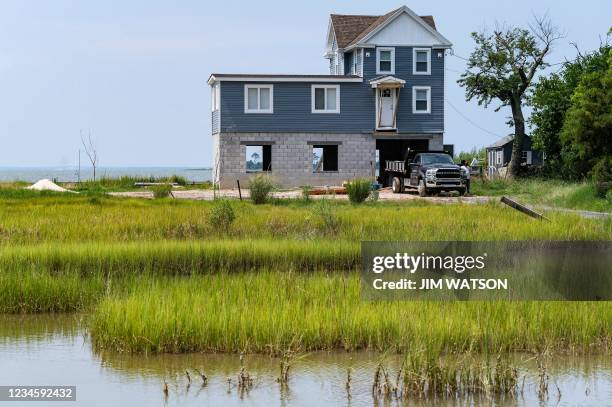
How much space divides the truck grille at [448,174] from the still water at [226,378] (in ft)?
Answer: 99.1

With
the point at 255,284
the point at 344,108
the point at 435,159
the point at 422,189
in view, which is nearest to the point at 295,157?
the point at 344,108

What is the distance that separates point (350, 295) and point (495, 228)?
10.6m

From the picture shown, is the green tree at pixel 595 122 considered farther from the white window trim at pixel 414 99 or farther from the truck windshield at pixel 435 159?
the white window trim at pixel 414 99

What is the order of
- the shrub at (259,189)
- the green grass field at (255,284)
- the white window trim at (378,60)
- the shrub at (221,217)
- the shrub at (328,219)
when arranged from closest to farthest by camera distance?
the green grass field at (255,284) → the shrub at (328,219) → the shrub at (221,217) → the shrub at (259,189) → the white window trim at (378,60)

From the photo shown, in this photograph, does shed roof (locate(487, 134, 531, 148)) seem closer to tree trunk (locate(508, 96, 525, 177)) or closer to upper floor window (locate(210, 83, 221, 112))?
tree trunk (locate(508, 96, 525, 177))

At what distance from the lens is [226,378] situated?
1117 cm

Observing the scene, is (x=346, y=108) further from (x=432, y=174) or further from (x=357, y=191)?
(x=357, y=191)

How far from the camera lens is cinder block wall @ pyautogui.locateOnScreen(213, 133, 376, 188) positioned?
5491 cm

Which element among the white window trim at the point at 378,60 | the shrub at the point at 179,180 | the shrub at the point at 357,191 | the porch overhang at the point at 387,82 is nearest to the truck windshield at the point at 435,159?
the shrub at the point at 357,191

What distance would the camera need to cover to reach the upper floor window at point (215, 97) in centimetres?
5541

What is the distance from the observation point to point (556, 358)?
38.8 ft

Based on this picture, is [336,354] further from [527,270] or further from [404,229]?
[404,229]

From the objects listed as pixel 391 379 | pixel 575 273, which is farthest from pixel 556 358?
pixel 575 273

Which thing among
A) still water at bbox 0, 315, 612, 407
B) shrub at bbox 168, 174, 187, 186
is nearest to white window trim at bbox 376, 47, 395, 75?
shrub at bbox 168, 174, 187, 186
